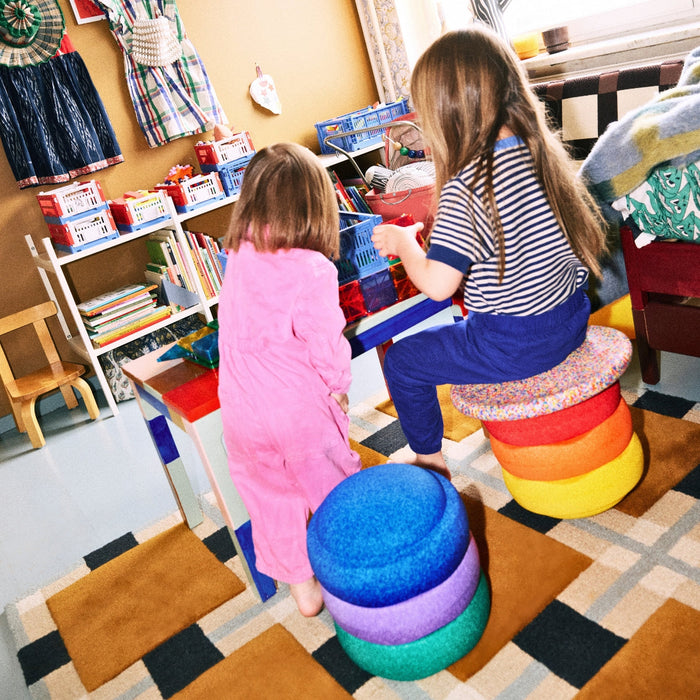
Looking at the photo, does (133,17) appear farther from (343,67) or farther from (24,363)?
(24,363)

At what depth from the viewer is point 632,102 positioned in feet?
8.23

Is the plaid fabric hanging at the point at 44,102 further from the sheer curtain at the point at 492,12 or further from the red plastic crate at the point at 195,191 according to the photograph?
the sheer curtain at the point at 492,12

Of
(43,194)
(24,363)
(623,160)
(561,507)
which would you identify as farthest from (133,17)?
(561,507)

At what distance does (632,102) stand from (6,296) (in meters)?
2.83

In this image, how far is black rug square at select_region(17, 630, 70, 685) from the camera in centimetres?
166

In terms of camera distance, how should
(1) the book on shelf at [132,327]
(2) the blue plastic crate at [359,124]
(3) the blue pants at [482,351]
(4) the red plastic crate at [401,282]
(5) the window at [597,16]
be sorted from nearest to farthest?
(3) the blue pants at [482,351] < (4) the red plastic crate at [401,282] < (5) the window at [597,16] < (1) the book on shelf at [132,327] < (2) the blue plastic crate at [359,124]

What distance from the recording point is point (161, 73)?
3334 mm

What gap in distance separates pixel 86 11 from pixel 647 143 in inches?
104

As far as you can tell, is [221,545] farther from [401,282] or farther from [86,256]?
[86,256]

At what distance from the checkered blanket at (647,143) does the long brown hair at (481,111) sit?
442mm

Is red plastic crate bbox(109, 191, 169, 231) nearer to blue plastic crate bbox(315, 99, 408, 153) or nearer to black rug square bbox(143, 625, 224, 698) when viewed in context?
blue plastic crate bbox(315, 99, 408, 153)

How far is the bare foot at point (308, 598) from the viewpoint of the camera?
5.30 feet

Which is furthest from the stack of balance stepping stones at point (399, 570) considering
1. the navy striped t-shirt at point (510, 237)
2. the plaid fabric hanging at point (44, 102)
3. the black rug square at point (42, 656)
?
the plaid fabric hanging at point (44, 102)

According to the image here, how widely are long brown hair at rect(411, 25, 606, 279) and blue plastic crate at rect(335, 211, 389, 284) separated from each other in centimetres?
30
